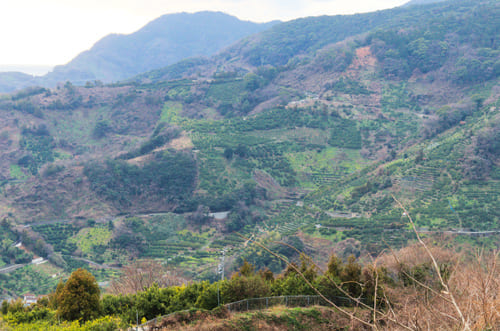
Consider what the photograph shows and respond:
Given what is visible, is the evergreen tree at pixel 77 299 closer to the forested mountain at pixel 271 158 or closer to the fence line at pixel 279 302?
the fence line at pixel 279 302

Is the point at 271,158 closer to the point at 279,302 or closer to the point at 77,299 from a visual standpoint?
the point at 279,302

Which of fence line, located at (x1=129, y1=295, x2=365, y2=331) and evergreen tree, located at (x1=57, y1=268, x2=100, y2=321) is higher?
evergreen tree, located at (x1=57, y1=268, x2=100, y2=321)

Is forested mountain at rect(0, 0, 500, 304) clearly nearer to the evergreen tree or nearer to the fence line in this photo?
the fence line

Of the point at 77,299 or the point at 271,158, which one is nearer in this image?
the point at 77,299

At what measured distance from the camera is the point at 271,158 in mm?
56656

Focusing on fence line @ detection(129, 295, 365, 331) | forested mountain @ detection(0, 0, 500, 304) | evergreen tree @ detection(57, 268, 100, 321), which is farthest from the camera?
forested mountain @ detection(0, 0, 500, 304)

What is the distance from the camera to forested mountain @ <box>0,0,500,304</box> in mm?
37344

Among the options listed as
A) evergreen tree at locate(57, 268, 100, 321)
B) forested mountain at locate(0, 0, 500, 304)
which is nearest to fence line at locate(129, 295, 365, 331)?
forested mountain at locate(0, 0, 500, 304)

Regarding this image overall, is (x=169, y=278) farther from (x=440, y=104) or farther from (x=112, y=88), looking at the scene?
(x=112, y=88)

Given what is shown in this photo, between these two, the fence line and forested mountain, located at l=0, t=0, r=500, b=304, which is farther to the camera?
forested mountain, located at l=0, t=0, r=500, b=304

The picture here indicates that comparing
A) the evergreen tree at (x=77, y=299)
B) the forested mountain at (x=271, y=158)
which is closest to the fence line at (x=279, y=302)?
the forested mountain at (x=271, y=158)

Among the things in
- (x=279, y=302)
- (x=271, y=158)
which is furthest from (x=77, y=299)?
(x=271, y=158)

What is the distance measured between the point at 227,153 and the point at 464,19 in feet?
209

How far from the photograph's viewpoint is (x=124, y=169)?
181 ft
